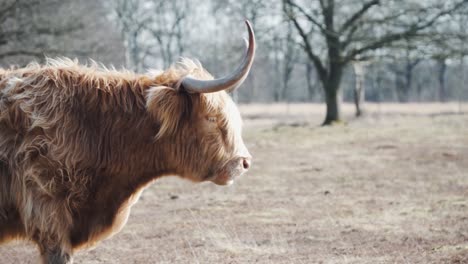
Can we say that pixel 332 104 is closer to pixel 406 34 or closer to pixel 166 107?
pixel 406 34

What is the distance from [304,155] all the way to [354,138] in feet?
13.2

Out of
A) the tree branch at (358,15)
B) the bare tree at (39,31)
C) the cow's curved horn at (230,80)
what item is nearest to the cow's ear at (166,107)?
the cow's curved horn at (230,80)

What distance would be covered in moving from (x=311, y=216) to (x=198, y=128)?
3.66 metres

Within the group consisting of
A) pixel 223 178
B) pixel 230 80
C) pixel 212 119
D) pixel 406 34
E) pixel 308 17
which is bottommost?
pixel 223 178

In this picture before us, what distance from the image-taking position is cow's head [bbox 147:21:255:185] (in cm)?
450

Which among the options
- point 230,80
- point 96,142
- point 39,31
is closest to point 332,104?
point 39,31

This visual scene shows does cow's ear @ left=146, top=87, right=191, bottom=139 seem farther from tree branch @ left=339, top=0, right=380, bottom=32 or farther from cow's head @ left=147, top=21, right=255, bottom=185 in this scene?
tree branch @ left=339, top=0, right=380, bottom=32

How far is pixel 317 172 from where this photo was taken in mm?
12094

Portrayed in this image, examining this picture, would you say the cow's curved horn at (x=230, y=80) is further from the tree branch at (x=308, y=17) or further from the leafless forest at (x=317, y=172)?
the tree branch at (x=308, y=17)

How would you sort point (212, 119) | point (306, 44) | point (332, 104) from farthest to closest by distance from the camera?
1. point (332, 104)
2. point (306, 44)
3. point (212, 119)

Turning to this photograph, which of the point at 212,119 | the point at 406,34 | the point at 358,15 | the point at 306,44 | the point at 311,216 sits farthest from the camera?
the point at 306,44

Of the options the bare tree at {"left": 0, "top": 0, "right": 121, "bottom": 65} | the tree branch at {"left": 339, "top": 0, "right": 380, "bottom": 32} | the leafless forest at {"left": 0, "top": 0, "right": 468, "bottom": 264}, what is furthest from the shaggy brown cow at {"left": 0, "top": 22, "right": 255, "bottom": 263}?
the tree branch at {"left": 339, "top": 0, "right": 380, "bottom": 32}

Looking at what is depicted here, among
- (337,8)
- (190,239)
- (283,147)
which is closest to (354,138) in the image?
(283,147)

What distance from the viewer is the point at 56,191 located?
13.8 ft
